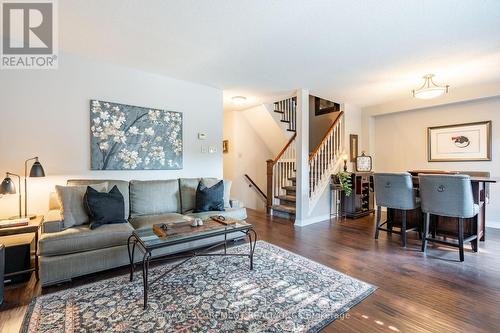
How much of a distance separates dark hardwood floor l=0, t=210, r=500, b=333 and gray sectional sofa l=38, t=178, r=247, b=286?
0.14 m

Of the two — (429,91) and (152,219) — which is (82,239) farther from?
(429,91)

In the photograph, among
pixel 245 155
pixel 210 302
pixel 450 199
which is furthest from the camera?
pixel 245 155

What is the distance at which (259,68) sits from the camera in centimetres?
352

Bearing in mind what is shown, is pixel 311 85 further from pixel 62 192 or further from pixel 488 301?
pixel 62 192

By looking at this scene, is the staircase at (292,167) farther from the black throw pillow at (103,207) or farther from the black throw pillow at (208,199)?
the black throw pillow at (103,207)

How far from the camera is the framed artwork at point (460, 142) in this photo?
443cm

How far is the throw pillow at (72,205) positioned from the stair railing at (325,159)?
373cm

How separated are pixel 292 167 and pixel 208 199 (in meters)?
2.78

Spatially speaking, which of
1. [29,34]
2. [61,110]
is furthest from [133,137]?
[29,34]

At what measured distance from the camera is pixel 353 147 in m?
5.82

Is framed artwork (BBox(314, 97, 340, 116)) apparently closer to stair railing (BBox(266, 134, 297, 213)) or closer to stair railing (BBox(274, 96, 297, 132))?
stair railing (BBox(274, 96, 297, 132))

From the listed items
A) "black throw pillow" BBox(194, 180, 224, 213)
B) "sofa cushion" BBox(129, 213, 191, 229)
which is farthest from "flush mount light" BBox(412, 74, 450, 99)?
"sofa cushion" BBox(129, 213, 191, 229)

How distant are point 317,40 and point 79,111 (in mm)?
3099

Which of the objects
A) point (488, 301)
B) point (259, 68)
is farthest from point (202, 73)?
point (488, 301)
